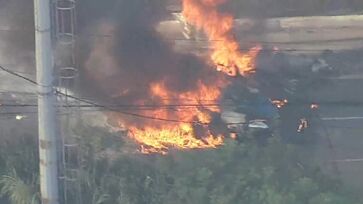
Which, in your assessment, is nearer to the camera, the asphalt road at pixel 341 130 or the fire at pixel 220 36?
the asphalt road at pixel 341 130

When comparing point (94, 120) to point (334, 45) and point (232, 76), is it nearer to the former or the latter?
point (232, 76)

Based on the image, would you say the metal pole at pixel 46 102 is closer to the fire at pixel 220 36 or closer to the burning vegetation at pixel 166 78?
the burning vegetation at pixel 166 78

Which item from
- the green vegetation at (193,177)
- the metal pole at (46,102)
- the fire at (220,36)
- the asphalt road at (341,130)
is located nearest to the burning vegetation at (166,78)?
the fire at (220,36)

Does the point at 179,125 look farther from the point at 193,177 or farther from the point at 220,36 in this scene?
the point at 220,36

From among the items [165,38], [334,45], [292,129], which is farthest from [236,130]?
[334,45]

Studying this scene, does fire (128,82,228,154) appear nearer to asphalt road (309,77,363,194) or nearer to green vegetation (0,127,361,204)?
green vegetation (0,127,361,204)

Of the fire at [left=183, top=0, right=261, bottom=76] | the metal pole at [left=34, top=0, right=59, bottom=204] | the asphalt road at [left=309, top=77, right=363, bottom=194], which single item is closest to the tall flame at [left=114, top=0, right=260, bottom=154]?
the fire at [left=183, top=0, right=261, bottom=76]
